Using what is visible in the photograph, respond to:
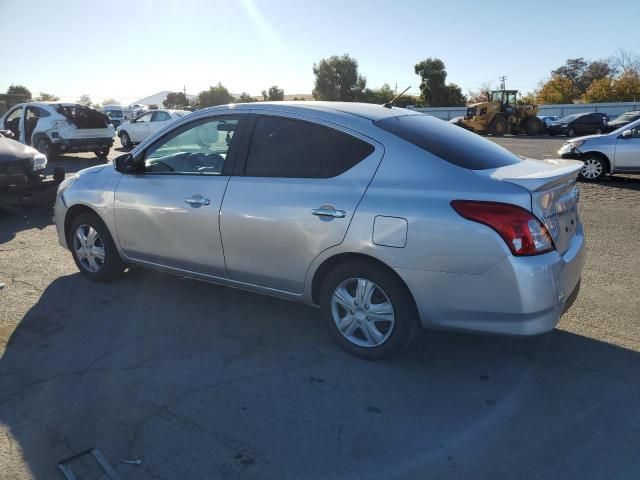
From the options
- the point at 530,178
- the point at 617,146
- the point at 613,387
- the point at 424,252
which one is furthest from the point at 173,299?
the point at 617,146

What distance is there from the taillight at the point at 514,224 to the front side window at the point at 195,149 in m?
2.02

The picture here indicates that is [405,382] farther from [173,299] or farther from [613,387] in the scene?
[173,299]

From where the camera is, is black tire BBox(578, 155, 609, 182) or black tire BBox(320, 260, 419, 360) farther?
black tire BBox(578, 155, 609, 182)

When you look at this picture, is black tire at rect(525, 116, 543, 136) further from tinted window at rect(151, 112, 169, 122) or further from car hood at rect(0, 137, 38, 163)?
car hood at rect(0, 137, 38, 163)

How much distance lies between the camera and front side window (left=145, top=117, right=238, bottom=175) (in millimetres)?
4188

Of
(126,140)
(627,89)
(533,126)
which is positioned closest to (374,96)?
(627,89)

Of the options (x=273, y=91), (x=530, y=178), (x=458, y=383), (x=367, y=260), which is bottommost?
(x=458, y=383)

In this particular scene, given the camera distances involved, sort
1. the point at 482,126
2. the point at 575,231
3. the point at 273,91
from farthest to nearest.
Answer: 1. the point at 273,91
2. the point at 482,126
3. the point at 575,231

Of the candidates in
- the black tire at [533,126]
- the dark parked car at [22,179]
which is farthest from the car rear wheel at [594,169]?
the black tire at [533,126]

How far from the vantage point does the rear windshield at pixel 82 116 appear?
14.8 m

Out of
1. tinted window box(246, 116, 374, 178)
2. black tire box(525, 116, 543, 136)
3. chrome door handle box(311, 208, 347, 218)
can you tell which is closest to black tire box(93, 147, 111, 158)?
tinted window box(246, 116, 374, 178)

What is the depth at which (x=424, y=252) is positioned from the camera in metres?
3.17

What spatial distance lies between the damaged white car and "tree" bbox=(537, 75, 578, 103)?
6713 cm

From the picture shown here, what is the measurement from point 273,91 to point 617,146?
70.2 m
